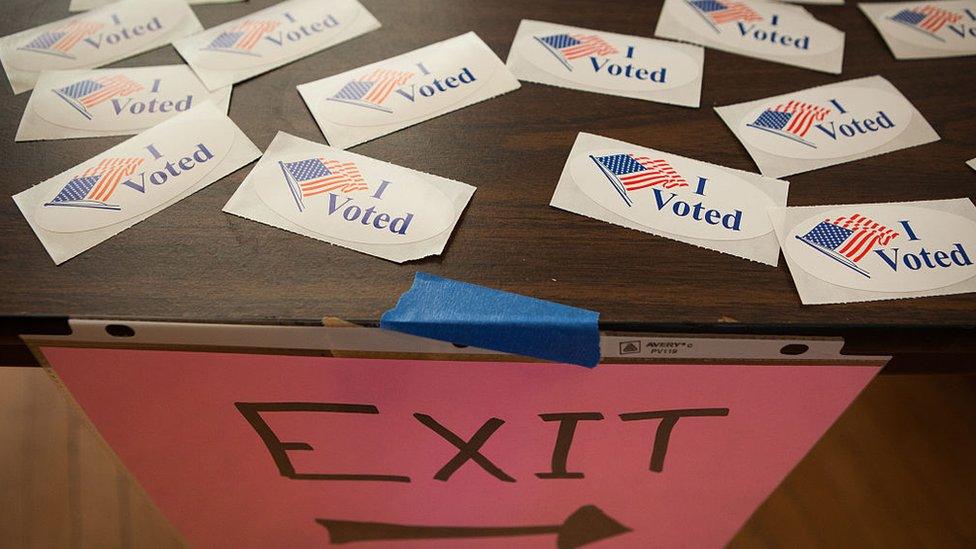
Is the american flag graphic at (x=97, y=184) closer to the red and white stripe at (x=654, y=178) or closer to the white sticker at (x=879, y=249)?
the red and white stripe at (x=654, y=178)

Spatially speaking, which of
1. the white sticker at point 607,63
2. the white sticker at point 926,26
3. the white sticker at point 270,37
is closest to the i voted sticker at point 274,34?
the white sticker at point 270,37

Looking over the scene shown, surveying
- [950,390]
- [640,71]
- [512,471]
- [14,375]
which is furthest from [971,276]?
[14,375]

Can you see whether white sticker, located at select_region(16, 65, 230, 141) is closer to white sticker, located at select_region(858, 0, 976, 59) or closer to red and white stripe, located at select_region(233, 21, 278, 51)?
red and white stripe, located at select_region(233, 21, 278, 51)

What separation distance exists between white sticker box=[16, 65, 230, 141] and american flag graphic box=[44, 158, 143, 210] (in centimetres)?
6

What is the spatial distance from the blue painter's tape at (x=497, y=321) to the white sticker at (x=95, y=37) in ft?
1.67

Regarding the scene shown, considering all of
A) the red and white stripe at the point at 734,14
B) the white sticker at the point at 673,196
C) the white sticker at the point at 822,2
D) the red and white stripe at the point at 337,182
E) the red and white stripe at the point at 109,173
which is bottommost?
the white sticker at the point at 673,196

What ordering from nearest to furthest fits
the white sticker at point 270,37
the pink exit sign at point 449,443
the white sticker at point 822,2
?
the pink exit sign at point 449,443, the white sticker at point 270,37, the white sticker at point 822,2

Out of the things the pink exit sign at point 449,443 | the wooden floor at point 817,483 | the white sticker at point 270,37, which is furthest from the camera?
the wooden floor at point 817,483

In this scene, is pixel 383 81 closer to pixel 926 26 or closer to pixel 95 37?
pixel 95 37

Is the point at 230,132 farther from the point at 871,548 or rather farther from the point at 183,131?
the point at 871,548

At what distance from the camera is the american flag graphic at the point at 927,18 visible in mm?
916

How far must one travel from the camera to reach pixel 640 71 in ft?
2.79

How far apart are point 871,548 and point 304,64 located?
1.29 metres

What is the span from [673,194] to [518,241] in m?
0.17
